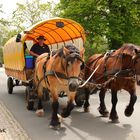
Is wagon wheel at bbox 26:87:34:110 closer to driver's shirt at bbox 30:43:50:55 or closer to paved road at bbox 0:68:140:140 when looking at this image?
paved road at bbox 0:68:140:140

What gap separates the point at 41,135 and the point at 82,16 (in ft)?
54.2

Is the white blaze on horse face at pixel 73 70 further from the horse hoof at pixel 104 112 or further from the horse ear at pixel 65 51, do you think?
the horse hoof at pixel 104 112

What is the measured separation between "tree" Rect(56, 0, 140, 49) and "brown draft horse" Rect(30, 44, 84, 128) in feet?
44.8

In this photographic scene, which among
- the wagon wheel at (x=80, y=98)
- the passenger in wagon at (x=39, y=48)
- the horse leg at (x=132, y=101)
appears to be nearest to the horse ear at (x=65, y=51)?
the horse leg at (x=132, y=101)

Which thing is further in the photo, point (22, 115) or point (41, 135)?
point (22, 115)

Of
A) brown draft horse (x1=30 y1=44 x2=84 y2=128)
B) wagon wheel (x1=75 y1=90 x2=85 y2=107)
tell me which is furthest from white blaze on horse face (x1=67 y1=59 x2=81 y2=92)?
wagon wheel (x1=75 y1=90 x2=85 y2=107)

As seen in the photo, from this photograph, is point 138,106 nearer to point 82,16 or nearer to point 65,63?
point 65,63

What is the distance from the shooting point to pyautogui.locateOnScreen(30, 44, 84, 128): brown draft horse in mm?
8133

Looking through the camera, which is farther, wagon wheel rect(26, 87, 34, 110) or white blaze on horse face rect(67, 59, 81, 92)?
wagon wheel rect(26, 87, 34, 110)

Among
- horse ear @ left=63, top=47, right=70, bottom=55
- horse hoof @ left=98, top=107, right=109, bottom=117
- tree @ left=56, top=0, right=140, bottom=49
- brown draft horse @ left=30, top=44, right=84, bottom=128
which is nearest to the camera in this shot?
brown draft horse @ left=30, top=44, right=84, bottom=128

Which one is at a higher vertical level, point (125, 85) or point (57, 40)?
point (57, 40)

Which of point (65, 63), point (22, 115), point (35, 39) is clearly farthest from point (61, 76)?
point (35, 39)

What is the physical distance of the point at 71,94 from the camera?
845 cm

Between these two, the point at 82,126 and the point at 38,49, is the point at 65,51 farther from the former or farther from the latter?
the point at 38,49
